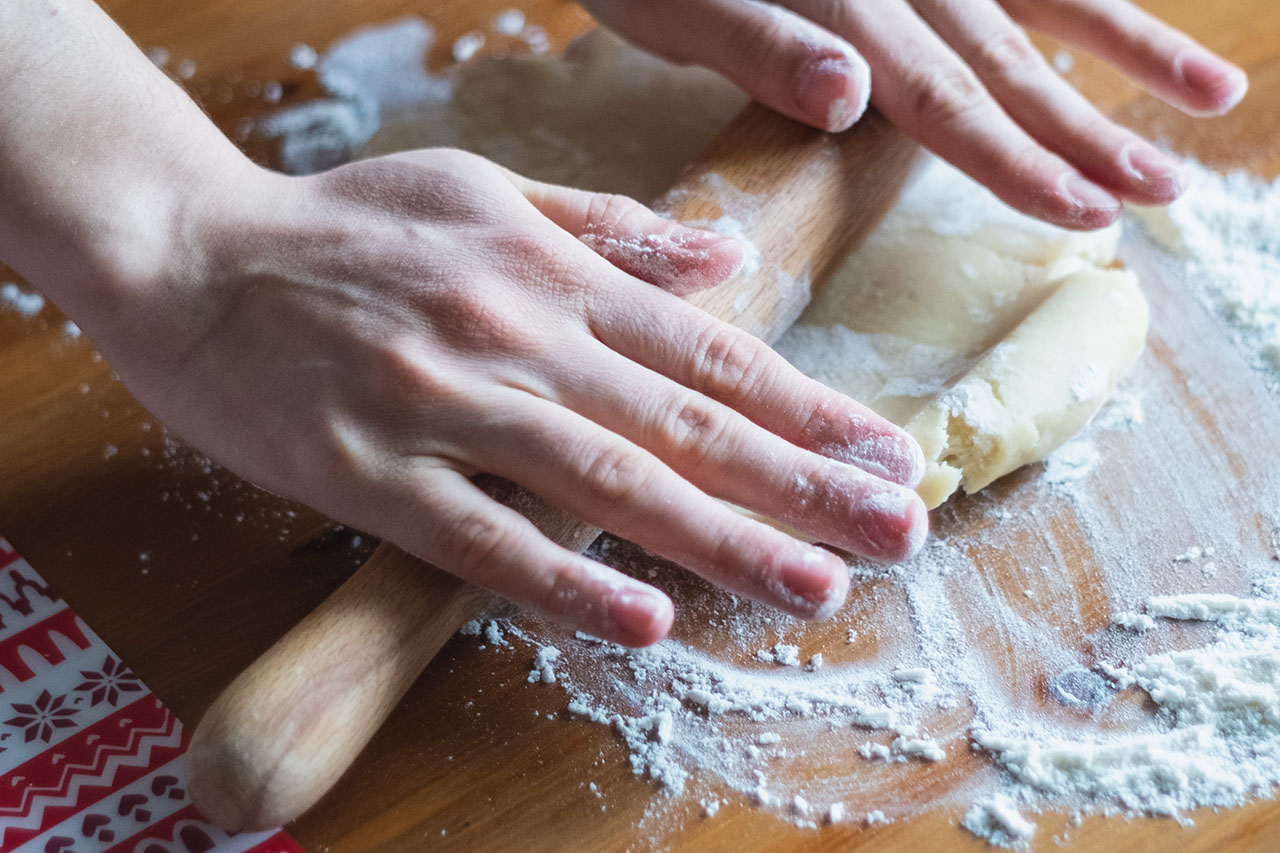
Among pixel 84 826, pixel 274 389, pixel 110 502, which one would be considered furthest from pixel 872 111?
pixel 84 826

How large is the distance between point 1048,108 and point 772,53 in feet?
1.00

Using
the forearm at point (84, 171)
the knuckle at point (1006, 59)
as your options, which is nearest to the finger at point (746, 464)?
the forearm at point (84, 171)

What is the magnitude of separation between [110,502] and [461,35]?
84 cm

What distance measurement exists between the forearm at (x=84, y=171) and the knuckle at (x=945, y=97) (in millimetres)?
705

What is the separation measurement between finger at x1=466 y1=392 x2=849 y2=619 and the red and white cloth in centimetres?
35

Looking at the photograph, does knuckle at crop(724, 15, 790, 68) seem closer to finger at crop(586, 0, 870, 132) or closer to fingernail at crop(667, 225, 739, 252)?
finger at crop(586, 0, 870, 132)

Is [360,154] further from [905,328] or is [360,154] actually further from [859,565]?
[859,565]

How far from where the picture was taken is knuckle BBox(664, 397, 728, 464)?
0.85 meters

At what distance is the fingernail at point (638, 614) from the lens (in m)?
0.75

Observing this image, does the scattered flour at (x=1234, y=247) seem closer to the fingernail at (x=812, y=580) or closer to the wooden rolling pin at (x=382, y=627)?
the wooden rolling pin at (x=382, y=627)

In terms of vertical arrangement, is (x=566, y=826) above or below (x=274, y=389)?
below

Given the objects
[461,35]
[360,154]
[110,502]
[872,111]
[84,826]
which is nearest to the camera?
[84,826]

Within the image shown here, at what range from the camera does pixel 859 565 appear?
3.29 ft

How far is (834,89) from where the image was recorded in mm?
1099
